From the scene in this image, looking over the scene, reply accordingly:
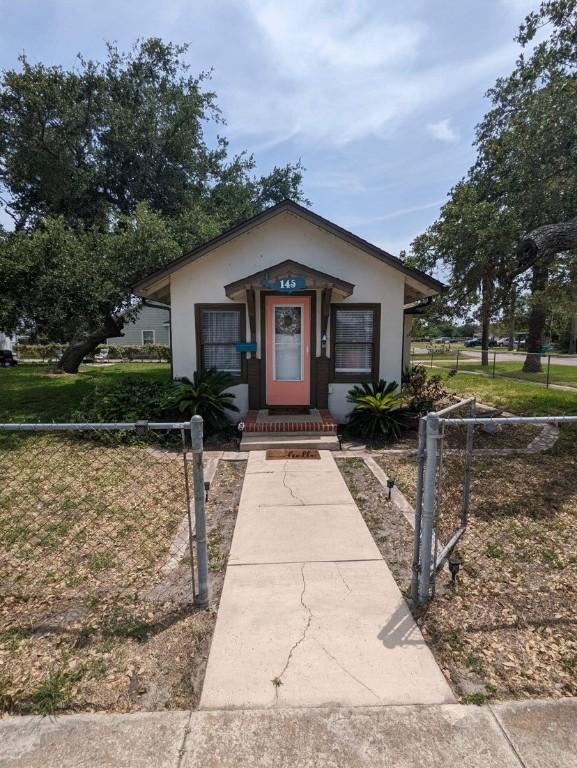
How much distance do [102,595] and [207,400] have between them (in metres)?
4.99

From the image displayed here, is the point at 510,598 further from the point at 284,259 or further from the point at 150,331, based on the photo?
the point at 150,331

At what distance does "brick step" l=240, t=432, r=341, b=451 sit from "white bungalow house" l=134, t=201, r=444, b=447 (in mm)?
819

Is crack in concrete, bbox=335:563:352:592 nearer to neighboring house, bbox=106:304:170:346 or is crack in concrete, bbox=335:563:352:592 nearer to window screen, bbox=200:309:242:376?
window screen, bbox=200:309:242:376

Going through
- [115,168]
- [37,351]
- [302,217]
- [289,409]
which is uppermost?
[115,168]

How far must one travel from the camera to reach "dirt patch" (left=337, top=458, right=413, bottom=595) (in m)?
3.52

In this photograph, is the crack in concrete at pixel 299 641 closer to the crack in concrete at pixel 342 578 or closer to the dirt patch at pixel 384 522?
the crack in concrete at pixel 342 578

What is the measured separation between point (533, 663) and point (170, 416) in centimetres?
708

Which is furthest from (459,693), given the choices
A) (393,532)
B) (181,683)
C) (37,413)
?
(37,413)

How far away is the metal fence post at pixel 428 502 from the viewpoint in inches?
106

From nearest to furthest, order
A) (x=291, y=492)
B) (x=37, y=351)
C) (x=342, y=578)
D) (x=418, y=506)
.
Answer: (x=418, y=506) < (x=342, y=578) < (x=291, y=492) < (x=37, y=351)

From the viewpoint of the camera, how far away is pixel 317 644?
8.50ft

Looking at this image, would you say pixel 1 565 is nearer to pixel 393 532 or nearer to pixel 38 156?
pixel 393 532

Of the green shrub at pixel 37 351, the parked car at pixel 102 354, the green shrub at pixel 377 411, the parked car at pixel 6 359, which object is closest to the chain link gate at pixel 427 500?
the green shrub at pixel 377 411

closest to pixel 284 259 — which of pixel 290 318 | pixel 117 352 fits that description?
pixel 290 318
